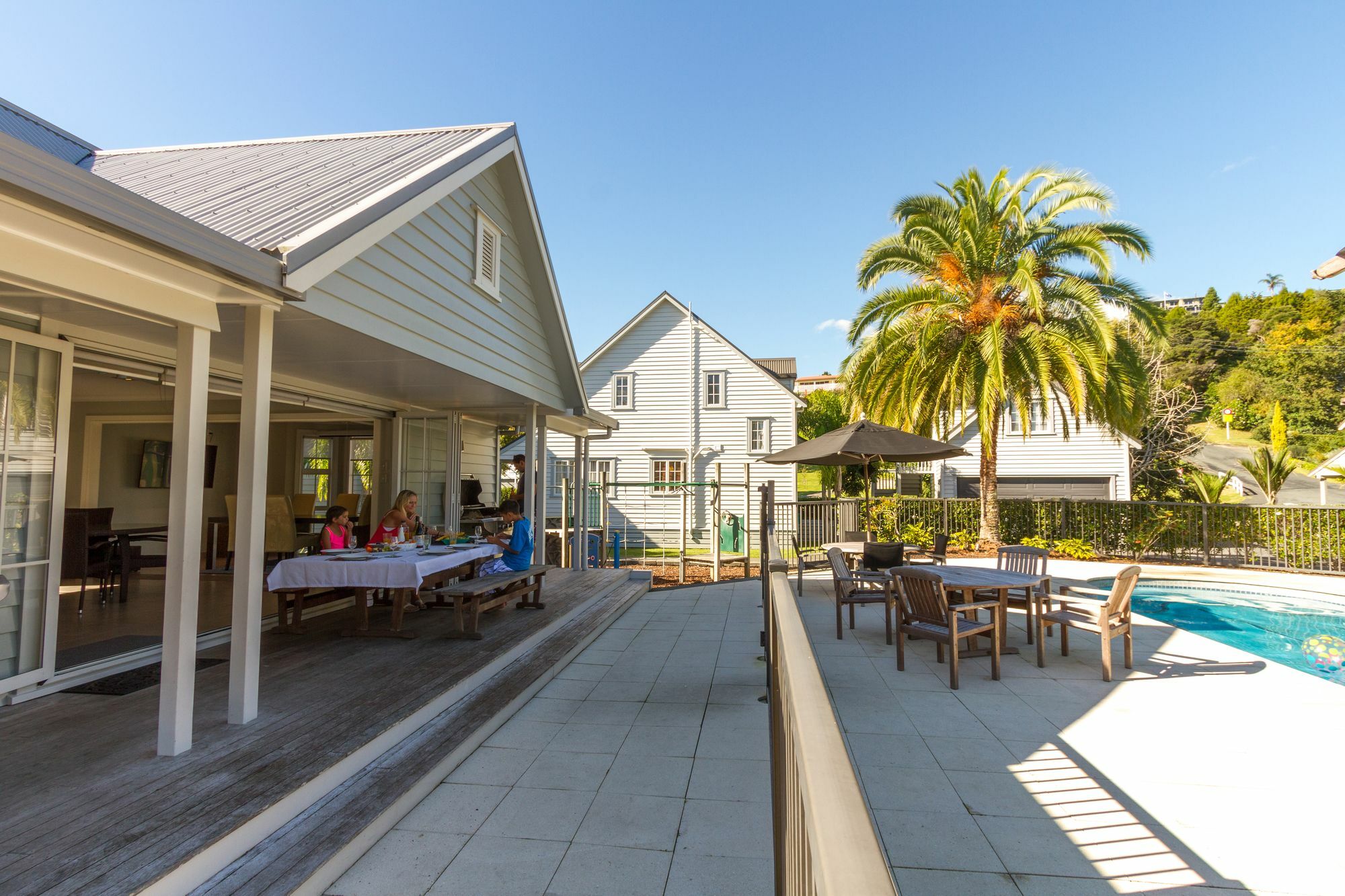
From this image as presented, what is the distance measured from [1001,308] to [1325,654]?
25.0 ft

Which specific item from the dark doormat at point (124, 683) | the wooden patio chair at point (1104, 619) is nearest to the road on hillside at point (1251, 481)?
the wooden patio chair at point (1104, 619)

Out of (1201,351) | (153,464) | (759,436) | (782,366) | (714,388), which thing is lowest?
(153,464)

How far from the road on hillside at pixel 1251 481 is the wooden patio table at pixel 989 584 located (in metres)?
20.2

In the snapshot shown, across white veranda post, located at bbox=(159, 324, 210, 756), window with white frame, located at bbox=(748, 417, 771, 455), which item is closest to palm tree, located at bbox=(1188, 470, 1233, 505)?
window with white frame, located at bbox=(748, 417, 771, 455)

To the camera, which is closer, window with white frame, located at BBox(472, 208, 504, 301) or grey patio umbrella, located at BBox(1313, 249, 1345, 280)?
grey patio umbrella, located at BBox(1313, 249, 1345, 280)

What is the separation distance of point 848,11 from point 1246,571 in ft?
43.7

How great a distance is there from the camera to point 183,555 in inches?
126

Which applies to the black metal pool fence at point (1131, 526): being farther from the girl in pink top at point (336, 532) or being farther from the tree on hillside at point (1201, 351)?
the tree on hillside at point (1201, 351)

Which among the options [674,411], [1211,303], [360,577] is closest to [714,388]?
[674,411]

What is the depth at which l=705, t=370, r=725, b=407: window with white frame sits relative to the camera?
875 inches

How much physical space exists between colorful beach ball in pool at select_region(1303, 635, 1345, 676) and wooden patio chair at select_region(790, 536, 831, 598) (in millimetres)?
5282

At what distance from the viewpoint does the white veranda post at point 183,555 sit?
3156mm

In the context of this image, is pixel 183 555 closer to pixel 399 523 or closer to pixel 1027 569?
pixel 399 523

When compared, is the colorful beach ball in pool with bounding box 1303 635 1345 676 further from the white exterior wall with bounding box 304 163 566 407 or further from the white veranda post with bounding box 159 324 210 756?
the white veranda post with bounding box 159 324 210 756
